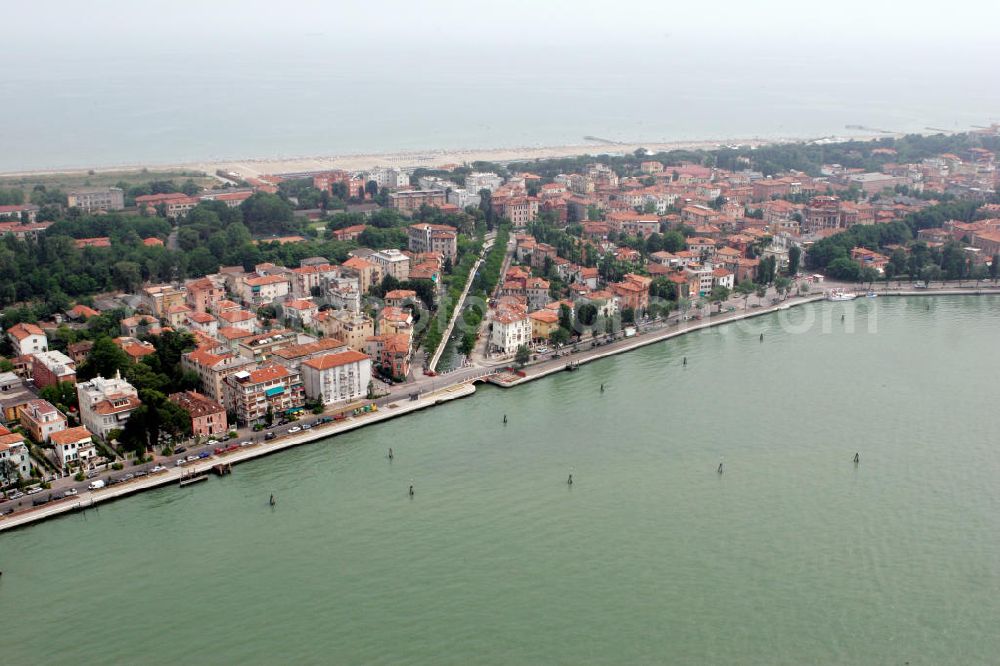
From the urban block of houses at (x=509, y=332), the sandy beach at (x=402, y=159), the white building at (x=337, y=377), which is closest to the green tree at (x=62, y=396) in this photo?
the white building at (x=337, y=377)

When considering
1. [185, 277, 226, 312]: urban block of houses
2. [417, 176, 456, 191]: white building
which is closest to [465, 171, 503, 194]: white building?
[417, 176, 456, 191]: white building

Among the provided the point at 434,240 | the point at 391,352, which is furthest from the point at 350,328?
the point at 434,240

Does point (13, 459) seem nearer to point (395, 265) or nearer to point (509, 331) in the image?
point (509, 331)

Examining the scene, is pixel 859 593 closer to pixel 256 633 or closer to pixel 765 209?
pixel 256 633

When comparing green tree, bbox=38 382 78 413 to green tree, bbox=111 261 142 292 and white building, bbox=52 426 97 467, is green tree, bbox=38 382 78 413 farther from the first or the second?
green tree, bbox=111 261 142 292

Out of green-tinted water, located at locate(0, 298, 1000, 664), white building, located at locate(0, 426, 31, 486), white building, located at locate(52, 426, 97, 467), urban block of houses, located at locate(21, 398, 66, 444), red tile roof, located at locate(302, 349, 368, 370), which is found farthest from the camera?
red tile roof, located at locate(302, 349, 368, 370)

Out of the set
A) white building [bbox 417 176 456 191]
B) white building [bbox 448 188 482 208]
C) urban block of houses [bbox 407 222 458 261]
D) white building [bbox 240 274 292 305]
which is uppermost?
white building [bbox 417 176 456 191]
